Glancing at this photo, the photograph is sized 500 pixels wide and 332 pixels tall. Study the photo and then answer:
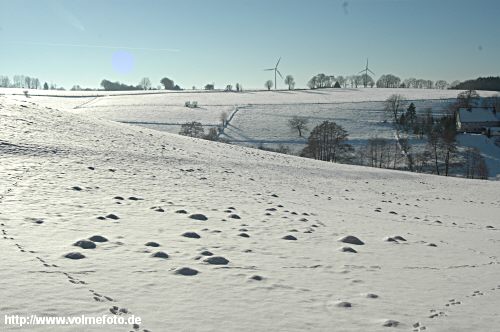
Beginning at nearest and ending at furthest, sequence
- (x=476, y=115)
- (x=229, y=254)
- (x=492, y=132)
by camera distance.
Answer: (x=229, y=254)
(x=492, y=132)
(x=476, y=115)

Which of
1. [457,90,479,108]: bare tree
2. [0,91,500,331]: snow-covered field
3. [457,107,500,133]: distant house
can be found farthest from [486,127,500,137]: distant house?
[0,91,500,331]: snow-covered field

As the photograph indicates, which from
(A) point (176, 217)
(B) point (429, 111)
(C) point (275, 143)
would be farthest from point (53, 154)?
(B) point (429, 111)

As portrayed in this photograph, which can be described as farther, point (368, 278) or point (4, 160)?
point (4, 160)

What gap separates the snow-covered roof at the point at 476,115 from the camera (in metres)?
131

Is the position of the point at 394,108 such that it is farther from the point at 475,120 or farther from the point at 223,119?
the point at 223,119

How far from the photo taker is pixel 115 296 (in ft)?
18.0

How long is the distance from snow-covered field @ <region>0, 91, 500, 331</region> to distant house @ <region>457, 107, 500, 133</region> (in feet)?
400

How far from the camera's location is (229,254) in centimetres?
795

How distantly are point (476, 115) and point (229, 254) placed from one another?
145 m

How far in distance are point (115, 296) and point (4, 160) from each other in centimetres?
1387

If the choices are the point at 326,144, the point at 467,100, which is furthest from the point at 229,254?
the point at 467,100

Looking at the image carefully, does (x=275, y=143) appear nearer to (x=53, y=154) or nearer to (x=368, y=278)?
(x=53, y=154)

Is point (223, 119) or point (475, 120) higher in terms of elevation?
point (475, 120)

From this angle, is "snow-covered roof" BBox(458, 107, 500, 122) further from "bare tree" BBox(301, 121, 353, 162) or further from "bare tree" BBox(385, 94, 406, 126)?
"bare tree" BBox(301, 121, 353, 162)
